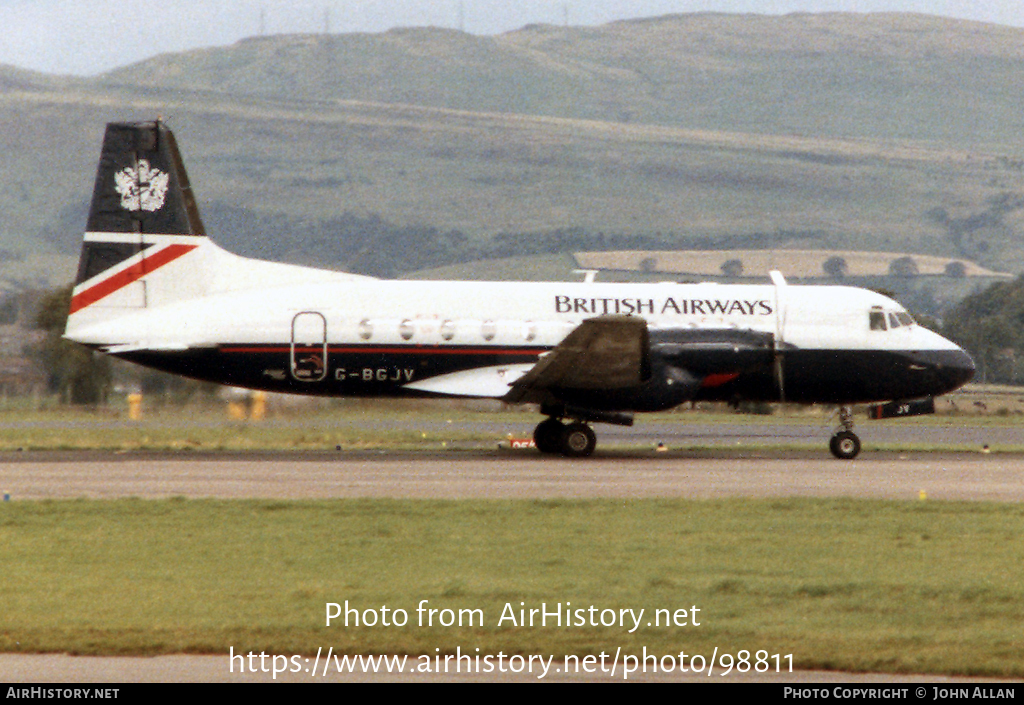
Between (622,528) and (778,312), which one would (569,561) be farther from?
(778,312)

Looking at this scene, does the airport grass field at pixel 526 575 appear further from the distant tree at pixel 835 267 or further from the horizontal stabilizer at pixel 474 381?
the distant tree at pixel 835 267

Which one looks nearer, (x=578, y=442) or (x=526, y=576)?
(x=526, y=576)

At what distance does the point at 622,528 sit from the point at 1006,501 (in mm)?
6803

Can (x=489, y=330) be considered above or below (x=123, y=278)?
below

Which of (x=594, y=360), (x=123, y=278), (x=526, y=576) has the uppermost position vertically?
(x=123, y=278)

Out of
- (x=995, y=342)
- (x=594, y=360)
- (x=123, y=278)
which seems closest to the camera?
(x=594, y=360)

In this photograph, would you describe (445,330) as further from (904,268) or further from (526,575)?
(904,268)

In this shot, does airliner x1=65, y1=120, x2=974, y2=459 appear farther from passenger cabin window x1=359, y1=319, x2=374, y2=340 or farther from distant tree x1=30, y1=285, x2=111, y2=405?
distant tree x1=30, y1=285, x2=111, y2=405

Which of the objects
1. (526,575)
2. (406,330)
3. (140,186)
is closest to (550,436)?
(406,330)

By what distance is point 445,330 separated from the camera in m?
29.2

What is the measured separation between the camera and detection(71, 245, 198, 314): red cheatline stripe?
28.8 metres

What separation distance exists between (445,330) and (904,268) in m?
121

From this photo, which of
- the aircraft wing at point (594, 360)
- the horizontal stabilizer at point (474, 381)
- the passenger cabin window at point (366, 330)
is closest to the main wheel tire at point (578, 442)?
the aircraft wing at point (594, 360)
